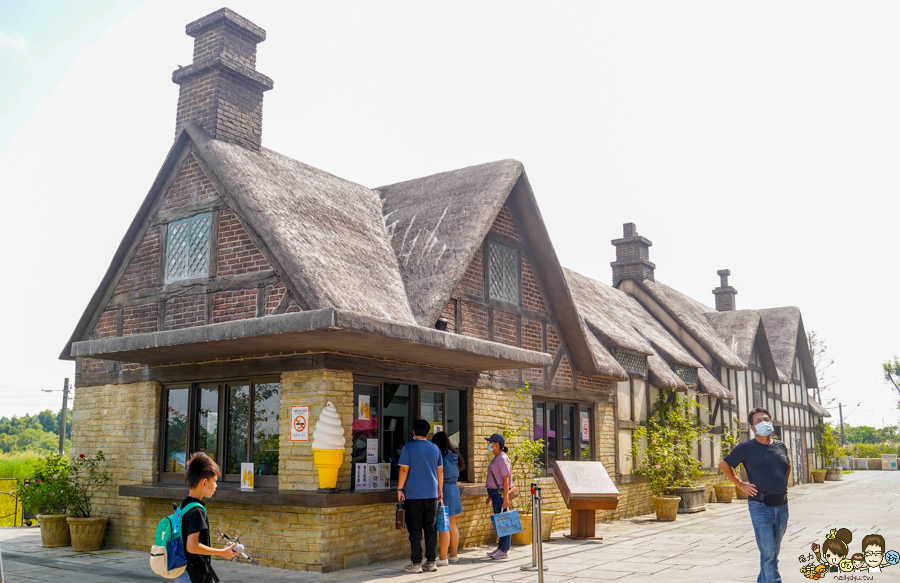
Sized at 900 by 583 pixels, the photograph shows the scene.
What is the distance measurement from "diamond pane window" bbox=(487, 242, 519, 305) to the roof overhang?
6.26 ft

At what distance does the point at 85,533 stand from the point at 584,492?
284 inches

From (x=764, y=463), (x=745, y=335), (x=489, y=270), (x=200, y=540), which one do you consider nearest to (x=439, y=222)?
(x=489, y=270)

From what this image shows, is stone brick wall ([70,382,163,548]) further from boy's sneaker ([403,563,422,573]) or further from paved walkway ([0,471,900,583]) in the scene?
boy's sneaker ([403,563,422,573])

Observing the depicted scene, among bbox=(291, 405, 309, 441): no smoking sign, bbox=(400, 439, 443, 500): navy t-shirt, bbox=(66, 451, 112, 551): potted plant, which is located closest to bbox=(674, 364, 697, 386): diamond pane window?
bbox=(400, 439, 443, 500): navy t-shirt

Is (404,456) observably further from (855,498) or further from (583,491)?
(855,498)

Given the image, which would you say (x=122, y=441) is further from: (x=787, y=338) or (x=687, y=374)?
(x=787, y=338)

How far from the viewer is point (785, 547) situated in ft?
34.4

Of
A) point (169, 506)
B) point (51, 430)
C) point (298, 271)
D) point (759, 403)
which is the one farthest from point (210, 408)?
point (51, 430)

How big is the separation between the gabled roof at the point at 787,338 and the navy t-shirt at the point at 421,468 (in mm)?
22781

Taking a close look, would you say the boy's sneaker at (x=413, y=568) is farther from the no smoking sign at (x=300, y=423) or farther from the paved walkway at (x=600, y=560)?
the no smoking sign at (x=300, y=423)

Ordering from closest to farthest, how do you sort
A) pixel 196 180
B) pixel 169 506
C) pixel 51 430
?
pixel 169 506, pixel 196 180, pixel 51 430

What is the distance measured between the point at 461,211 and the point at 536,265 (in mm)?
2171

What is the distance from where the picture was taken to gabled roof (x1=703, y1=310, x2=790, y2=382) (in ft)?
82.9

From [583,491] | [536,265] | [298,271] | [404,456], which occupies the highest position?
[536,265]
